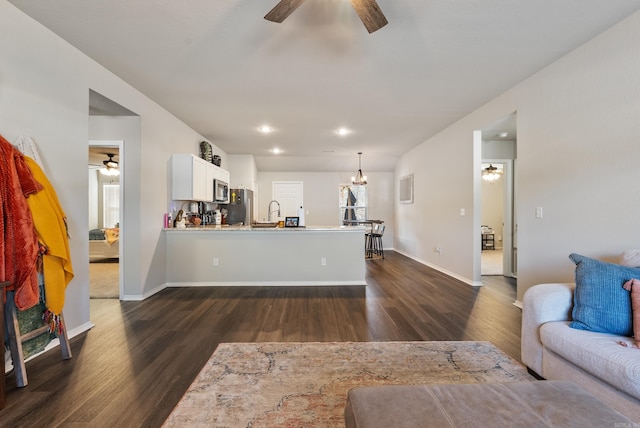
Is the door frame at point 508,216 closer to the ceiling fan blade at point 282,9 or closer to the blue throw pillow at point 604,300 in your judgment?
the blue throw pillow at point 604,300

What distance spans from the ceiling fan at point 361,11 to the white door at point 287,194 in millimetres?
6606

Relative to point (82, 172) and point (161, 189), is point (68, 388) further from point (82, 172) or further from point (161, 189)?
point (161, 189)

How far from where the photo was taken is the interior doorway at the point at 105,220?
12.1 ft

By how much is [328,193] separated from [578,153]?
631cm

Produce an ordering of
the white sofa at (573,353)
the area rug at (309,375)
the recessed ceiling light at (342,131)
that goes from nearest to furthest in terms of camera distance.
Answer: the white sofa at (573,353) → the area rug at (309,375) → the recessed ceiling light at (342,131)

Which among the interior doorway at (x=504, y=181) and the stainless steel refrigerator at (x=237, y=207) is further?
the stainless steel refrigerator at (x=237, y=207)

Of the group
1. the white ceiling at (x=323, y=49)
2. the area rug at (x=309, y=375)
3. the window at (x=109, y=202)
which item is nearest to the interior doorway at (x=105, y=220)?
the window at (x=109, y=202)

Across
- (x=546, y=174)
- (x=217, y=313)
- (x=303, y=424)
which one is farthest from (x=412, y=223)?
(x=303, y=424)

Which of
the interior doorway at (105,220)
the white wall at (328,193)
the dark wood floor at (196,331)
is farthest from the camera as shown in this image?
the white wall at (328,193)

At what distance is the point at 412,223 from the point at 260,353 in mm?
5336

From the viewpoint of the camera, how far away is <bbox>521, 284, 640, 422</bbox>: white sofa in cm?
127

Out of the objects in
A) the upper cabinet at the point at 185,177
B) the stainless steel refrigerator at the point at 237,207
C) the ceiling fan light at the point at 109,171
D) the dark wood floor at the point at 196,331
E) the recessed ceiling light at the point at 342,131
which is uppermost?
the recessed ceiling light at the point at 342,131

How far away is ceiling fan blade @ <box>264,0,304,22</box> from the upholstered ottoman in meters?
2.14

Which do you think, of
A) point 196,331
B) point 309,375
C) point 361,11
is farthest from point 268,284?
point 361,11
